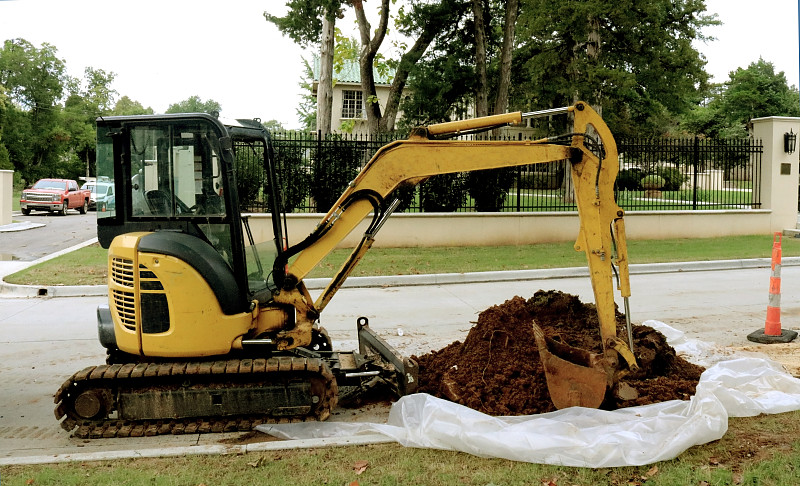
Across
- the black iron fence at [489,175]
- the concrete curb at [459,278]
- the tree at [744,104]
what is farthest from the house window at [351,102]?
the concrete curb at [459,278]

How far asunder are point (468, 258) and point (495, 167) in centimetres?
1040

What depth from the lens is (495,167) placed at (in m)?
5.86

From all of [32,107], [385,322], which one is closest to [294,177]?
[385,322]

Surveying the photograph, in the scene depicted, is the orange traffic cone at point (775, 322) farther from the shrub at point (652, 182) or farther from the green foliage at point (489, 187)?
the shrub at point (652, 182)

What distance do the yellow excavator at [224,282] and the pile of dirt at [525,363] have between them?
0.29 meters

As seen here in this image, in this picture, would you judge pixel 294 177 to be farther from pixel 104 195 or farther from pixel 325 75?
pixel 104 195

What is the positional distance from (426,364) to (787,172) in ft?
58.7

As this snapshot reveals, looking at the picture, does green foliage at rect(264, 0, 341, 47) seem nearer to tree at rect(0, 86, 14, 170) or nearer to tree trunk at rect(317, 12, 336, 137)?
tree trunk at rect(317, 12, 336, 137)

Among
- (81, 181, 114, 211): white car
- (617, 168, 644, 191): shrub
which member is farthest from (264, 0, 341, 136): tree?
(81, 181, 114, 211): white car

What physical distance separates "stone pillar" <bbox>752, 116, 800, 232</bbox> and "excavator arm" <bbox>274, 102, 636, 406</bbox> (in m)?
17.0

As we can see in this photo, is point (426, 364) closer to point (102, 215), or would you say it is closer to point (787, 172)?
point (102, 215)

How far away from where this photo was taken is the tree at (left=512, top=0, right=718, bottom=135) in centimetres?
2395

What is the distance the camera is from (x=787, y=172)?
20688 mm

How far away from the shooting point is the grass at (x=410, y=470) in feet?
15.2
